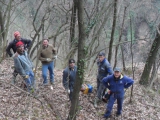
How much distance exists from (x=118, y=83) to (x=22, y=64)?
293 centimetres

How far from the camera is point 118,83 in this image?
6422mm

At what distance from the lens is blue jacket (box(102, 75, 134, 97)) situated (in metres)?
6.39

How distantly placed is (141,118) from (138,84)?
292 centimetres

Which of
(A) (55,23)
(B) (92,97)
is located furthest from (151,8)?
(B) (92,97)

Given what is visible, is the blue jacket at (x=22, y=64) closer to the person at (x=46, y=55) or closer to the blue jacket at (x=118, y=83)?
the person at (x=46, y=55)

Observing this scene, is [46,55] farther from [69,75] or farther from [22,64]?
[69,75]

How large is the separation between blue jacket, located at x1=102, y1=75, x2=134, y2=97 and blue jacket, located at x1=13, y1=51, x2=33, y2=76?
2.38m

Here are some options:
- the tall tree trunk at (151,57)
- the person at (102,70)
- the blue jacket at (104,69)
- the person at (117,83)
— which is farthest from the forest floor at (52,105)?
the blue jacket at (104,69)

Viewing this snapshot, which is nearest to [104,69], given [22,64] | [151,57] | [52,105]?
[52,105]

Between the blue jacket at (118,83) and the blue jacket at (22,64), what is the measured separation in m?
2.38

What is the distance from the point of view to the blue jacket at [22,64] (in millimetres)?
6371

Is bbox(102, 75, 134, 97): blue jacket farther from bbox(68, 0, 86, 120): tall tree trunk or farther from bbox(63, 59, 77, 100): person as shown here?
bbox(68, 0, 86, 120): tall tree trunk

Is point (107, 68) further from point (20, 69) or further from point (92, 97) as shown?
point (20, 69)

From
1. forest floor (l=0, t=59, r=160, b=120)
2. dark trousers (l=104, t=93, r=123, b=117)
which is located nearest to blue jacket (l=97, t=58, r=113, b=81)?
dark trousers (l=104, t=93, r=123, b=117)
